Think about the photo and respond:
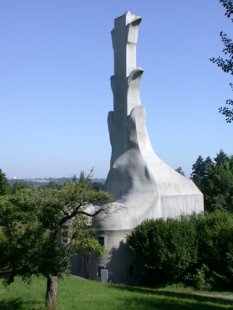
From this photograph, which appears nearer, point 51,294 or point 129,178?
point 51,294

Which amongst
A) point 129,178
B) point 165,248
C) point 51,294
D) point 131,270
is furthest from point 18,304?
point 129,178

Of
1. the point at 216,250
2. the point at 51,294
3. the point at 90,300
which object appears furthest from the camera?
the point at 216,250

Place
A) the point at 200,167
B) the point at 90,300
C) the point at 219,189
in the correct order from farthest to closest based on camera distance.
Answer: the point at 200,167, the point at 219,189, the point at 90,300

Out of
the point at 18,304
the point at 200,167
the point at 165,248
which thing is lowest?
the point at 18,304

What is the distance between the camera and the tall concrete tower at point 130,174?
108 ft

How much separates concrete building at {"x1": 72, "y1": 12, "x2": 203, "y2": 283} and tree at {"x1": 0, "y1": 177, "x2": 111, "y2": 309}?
50.8 ft

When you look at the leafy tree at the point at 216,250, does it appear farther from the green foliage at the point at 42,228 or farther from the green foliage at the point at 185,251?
the green foliage at the point at 42,228

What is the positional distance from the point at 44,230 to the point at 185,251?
1763 cm

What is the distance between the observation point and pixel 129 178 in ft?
115

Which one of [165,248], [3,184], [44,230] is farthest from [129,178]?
[3,184]

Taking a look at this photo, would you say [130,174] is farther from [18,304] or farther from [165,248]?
[18,304]

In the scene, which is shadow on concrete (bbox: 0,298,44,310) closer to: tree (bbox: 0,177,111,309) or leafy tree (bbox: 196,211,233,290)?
tree (bbox: 0,177,111,309)

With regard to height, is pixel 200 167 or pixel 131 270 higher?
pixel 200 167

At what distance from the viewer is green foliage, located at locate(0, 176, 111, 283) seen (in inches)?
597
